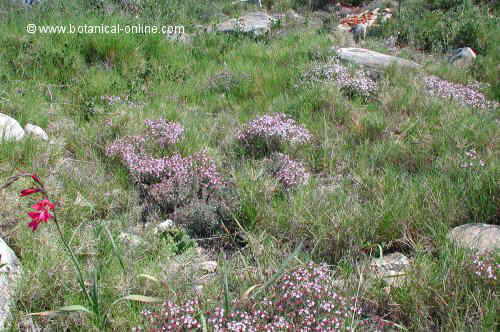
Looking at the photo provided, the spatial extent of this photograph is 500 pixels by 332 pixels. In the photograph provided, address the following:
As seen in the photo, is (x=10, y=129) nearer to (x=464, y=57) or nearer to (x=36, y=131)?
(x=36, y=131)

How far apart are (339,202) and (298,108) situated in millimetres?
2256

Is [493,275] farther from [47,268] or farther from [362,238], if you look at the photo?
[47,268]

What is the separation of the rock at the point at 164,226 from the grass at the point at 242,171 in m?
0.08

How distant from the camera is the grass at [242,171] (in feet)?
8.99

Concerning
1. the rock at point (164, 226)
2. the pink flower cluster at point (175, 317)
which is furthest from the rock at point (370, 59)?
the pink flower cluster at point (175, 317)

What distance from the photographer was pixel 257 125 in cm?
489

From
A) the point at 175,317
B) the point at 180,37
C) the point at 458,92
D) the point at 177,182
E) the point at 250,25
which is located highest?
the point at 250,25

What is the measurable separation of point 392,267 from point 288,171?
1476 millimetres

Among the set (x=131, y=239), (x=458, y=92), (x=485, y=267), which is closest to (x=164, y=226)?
(x=131, y=239)

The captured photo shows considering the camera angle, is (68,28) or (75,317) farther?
(68,28)

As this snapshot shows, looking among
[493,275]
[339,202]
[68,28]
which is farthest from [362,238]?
[68,28]

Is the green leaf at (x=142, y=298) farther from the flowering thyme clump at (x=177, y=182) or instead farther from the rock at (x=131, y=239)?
the flowering thyme clump at (x=177, y=182)

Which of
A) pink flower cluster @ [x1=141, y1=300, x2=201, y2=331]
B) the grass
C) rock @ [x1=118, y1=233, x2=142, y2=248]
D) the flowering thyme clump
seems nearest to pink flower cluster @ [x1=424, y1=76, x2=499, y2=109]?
the grass

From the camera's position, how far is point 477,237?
3072 millimetres
